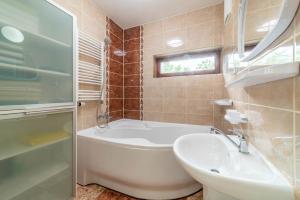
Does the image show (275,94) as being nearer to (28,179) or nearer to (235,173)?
(235,173)

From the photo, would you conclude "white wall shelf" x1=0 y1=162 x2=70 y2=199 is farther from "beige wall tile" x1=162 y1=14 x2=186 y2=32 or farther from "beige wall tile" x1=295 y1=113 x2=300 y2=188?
"beige wall tile" x1=162 y1=14 x2=186 y2=32

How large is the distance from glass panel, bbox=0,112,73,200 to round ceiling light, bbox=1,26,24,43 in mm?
539

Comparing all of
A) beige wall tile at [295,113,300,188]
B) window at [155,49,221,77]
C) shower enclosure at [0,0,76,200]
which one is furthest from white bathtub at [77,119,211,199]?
window at [155,49,221,77]

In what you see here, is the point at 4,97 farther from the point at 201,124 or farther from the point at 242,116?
the point at 201,124

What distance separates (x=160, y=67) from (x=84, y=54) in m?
1.20

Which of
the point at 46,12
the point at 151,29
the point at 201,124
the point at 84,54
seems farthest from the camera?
the point at 151,29

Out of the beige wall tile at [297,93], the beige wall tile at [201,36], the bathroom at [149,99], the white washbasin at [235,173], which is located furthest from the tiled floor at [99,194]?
the beige wall tile at [201,36]

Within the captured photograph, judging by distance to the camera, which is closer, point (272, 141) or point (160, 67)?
point (272, 141)

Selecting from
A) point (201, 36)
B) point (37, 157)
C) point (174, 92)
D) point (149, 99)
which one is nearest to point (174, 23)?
point (201, 36)

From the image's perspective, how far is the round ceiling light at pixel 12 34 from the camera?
890 millimetres

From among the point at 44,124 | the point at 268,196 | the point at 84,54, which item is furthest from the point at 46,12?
the point at 268,196

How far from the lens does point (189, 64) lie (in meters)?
2.20

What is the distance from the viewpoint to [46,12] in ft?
3.67

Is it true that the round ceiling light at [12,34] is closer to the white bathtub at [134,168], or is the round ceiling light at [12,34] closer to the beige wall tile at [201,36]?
the white bathtub at [134,168]
